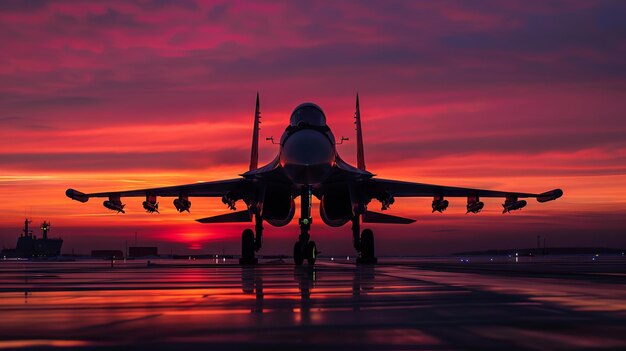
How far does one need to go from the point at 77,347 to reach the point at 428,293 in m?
7.40

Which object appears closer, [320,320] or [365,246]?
[320,320]

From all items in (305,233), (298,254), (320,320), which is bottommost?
(320,320)

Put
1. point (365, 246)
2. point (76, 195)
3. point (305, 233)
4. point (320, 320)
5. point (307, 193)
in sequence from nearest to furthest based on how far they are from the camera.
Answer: point (320, 320) → point (305, 233) → point (307, 193) → point (365, 246) → point (76, 195)

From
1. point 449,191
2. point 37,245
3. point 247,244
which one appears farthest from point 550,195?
point 37,245

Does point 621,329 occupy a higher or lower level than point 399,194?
lower

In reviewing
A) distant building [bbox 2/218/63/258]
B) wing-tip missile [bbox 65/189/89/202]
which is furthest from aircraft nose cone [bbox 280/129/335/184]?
distant building [bbox 2/218/63/258]

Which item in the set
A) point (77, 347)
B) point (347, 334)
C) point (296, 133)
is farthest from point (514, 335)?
point (296, 133)

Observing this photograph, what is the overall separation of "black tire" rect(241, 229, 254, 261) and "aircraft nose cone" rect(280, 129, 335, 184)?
750 centimetres

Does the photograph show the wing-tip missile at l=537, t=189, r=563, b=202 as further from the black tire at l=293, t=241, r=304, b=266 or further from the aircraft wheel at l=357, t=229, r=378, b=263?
the black tire at l=293, t=241, r=304, b=266

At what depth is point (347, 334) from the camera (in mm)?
7090

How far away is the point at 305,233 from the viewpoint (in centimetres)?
3036

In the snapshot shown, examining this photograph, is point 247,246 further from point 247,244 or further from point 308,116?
point 308,116

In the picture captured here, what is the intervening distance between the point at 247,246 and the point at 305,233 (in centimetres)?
771

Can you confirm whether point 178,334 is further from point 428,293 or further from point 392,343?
point 428,293
